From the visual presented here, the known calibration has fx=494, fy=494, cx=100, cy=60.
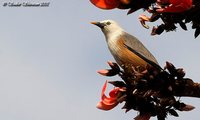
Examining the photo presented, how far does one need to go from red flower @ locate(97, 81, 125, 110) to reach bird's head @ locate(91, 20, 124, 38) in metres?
4.60

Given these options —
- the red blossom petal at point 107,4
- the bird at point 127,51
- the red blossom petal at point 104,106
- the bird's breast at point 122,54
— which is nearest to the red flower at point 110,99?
the red blossom petal at point 104,106

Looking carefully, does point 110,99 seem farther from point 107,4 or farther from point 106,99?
point 107,4

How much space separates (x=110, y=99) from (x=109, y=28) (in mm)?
5393

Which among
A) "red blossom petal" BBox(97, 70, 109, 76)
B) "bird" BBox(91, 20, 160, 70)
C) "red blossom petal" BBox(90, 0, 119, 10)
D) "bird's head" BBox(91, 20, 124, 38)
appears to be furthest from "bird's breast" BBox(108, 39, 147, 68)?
"red blossom petal" BBox(90, 0, 119, 10)

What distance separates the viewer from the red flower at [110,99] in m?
2.96

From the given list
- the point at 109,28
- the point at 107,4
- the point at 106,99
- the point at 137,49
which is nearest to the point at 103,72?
the point at 106,99

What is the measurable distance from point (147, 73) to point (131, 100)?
0.69ft

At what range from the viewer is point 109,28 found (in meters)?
8.34

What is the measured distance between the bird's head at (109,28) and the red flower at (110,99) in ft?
15.1

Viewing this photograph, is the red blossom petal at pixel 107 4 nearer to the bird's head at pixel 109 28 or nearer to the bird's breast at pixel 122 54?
the bird's breast at pixel 122 54

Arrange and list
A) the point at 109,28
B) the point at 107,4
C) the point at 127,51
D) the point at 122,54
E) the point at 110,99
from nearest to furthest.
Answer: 1. the point at 107,4
2. the point at 110,99
3. the point at 122,54
4. the point at 127,51
5. the point at 109,28

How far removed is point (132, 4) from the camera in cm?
285

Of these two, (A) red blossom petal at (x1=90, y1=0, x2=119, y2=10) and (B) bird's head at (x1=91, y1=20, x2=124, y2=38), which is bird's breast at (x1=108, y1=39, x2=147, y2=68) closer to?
(B) bird's head at (x1=91, y1=20, x2=124, y2=38)

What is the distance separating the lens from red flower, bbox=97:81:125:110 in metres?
2.96
